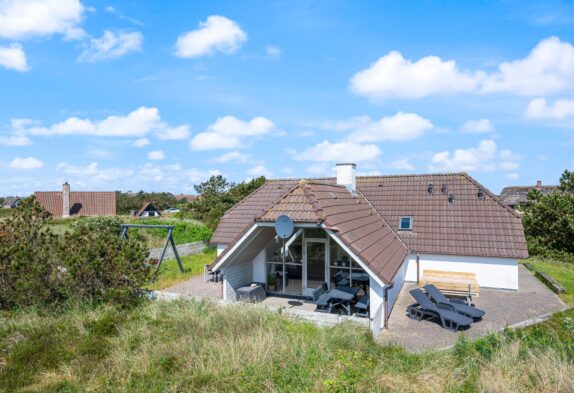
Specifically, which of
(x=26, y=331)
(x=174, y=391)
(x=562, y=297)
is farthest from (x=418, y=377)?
(x=562, y=297)

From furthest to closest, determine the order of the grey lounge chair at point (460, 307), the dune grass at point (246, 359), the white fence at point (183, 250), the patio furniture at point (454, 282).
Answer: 1. the white fence at point (183, 250)
2. the patio furniture at point (454, 282)
3. the grey lounge chair at point (460, 307)
4. the dune grass at point (246, 359)

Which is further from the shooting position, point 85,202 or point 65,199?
point 85,202

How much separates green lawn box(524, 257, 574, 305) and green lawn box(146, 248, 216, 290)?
15697 millimetres

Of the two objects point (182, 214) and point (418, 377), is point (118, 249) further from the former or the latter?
point (182, 214)

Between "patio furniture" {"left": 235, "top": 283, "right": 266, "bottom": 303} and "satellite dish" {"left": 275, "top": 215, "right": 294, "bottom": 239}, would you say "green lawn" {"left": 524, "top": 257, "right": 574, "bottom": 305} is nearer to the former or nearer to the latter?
"satellite dish" {"left": 275, "top": 215, "right": 294, "bottom": 239}

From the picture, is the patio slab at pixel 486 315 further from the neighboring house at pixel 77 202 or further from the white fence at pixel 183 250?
the neighboring house at pixel 77 202

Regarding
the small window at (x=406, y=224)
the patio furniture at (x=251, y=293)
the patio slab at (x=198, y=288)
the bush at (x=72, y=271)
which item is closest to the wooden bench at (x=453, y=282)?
the small window at (x=406, y=224)

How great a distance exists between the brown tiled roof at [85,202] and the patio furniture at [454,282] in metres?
40.3

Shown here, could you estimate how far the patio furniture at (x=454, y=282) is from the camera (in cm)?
1355

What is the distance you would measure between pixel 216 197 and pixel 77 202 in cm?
2839

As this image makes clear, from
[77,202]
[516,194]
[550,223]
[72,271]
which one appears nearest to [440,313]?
[72,271]

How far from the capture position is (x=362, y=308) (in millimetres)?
10930

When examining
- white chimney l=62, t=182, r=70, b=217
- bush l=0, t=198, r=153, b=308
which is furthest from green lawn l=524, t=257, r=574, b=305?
white chimney l=62, t=182, r=70, b=217

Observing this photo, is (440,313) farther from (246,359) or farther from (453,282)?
(246,359)
